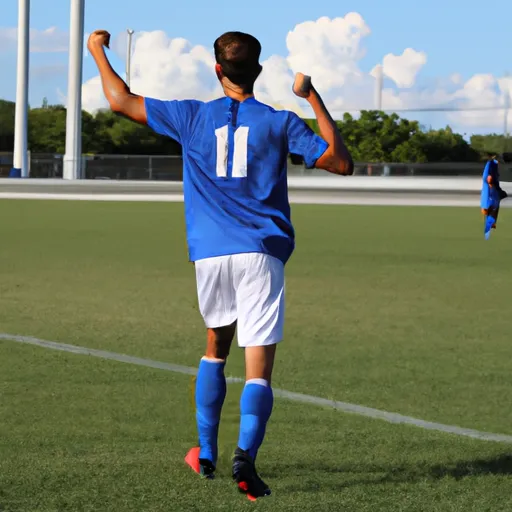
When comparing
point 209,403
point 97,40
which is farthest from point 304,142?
point 209,403

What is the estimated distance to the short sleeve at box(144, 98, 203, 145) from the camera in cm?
545

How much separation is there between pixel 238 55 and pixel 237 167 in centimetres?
45

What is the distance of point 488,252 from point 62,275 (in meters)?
8.22

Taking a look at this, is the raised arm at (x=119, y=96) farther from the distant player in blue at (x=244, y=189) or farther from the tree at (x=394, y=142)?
the tree at (x=394, y=142)

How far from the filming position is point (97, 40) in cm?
564

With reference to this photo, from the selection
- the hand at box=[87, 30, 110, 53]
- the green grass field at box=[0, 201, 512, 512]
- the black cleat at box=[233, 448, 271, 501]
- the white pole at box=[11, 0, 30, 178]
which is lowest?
the green grass field at box=[0, 201, 512, 512]

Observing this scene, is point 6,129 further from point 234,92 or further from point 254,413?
point 254,413

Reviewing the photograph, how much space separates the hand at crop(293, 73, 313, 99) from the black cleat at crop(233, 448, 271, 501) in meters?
1.44

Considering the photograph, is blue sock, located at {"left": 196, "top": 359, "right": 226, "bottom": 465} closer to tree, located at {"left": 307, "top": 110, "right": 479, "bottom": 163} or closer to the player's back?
the player's back

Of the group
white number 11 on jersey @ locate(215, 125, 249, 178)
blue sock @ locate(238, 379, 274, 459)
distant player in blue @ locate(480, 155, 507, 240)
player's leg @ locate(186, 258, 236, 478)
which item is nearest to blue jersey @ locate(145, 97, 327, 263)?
white number 11 on jersey @ locate(215, 125, 249, 178)

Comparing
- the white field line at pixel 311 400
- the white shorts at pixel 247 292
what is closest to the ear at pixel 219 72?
the white shorts at pixel 247 292

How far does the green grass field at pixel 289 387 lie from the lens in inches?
216

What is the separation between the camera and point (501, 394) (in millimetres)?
8062

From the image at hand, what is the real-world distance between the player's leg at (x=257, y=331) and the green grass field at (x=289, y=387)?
0.32m
